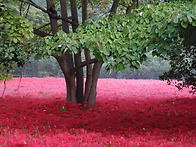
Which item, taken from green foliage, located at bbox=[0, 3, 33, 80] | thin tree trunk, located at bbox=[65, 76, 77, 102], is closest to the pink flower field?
thin tree trunk, located at bbox=[65, 76, 77, 102]

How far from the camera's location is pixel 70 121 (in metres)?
7.52

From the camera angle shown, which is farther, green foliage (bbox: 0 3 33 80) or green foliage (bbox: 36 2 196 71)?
green foliage (bbox: 0 3 33 80)

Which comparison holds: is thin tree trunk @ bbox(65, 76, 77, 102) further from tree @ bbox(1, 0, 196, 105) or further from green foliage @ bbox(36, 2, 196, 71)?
green foliage @ bbox(36, 2, 196, 71)

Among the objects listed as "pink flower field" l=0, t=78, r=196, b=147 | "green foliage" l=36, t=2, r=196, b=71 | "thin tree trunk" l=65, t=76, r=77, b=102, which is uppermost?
"green foliage" l=36, t=2, r=196, b=71

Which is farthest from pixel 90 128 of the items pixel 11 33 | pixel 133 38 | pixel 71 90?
pixel 71 90

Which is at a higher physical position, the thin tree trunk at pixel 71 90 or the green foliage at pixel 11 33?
the green foliage at pixel 11 33

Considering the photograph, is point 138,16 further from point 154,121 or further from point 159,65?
point 159,65

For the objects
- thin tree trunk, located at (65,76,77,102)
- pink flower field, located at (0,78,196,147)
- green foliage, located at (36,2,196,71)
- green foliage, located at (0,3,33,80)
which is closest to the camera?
pink flower field, located at (0,78,196,147)

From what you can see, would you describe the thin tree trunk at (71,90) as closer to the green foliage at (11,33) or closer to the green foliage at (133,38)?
the green foliage at (11,33)

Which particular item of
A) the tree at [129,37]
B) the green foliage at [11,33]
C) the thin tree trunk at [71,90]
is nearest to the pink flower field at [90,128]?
the thin tree trunk at [71,90]

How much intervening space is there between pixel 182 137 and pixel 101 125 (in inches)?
88.5

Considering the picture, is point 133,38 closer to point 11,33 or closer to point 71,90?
point 11,33

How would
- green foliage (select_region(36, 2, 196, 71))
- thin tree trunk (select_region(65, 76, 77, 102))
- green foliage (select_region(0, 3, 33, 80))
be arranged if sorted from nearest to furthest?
green foliage (select_region(36, 2, 196, 71))
green foliage (select_region(0, 3, 33, 80))
thin tree trunk (select_region(65, 76, 77, 102))

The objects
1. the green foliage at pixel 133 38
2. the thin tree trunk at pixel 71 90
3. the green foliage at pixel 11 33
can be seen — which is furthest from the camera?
the thin tree trunk at pixel 71 90
